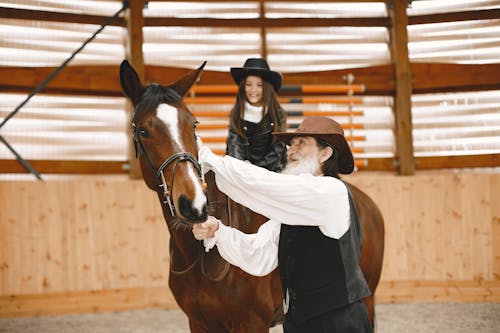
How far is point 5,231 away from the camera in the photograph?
205 inches

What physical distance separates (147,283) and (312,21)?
389 centimetres

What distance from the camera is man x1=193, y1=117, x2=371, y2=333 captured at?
69.6 inches

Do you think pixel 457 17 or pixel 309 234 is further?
pixel 457 17

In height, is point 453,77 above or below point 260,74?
above

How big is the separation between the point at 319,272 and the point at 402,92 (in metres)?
5.47

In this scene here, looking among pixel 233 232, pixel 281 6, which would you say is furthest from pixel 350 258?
pixel 281 6

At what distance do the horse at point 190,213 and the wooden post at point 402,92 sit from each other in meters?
4.42

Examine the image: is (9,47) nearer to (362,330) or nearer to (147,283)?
(147,283)

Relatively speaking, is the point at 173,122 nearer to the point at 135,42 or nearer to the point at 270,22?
the point at 135,42

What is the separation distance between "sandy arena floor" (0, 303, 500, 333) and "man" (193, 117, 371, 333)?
8.86 ft

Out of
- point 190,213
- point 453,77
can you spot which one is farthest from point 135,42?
point 190,213

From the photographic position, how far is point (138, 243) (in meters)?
5.50

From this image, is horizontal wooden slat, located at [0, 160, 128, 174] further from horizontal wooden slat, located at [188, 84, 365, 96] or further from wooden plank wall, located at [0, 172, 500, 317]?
horizontal wooden slat, located at [188, 84, 365, 96]

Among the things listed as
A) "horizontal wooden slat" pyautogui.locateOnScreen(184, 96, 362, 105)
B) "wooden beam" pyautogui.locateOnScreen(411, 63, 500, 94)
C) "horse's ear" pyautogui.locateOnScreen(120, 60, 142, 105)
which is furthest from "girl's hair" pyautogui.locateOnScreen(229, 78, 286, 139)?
"wooden beam" pyautogui.locateOnScreen(411, 63, 500, 94)
